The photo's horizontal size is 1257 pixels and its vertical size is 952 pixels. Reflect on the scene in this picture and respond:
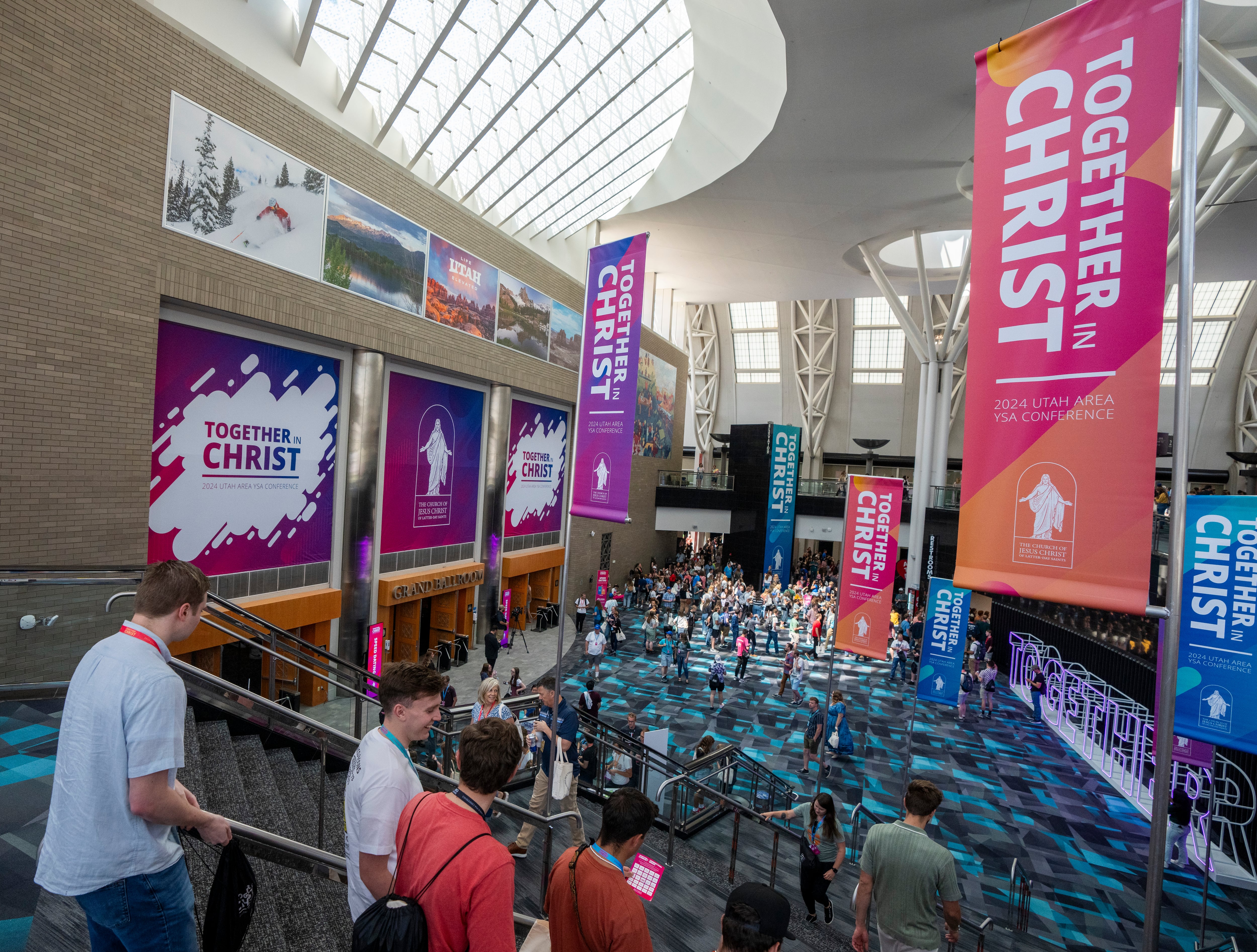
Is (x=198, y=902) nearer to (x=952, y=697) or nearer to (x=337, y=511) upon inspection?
(x=337, y=511)

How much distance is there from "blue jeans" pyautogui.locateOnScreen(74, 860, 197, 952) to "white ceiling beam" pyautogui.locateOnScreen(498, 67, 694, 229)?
53.0 ft

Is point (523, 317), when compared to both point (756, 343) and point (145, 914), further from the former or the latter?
point (756, 343)

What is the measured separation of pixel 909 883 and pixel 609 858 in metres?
1.93

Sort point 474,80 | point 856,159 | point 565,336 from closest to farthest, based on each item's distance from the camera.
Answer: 1. point 474,80
2. point 856,159
3. point 565,336

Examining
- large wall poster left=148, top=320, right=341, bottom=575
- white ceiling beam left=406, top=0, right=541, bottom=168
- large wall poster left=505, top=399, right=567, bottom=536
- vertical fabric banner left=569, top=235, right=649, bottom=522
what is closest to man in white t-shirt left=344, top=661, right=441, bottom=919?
vertical fabric banner left=569, top=235, right=649, bottom=522

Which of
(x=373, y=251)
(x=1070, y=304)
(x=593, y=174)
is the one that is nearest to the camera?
(x=1070, y=304)

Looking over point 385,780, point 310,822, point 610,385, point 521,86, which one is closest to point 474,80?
point 521,86

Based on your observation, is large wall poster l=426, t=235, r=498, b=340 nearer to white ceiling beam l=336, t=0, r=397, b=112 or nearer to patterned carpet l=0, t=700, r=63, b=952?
white ceiling beam l=336, t=0, r=397, b=112

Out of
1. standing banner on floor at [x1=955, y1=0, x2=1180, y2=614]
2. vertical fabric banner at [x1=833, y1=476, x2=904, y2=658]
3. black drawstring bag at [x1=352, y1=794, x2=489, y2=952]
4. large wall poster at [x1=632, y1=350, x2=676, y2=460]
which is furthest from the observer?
large wall poster at [x1=632, y1=350, x2=676, y2=460]

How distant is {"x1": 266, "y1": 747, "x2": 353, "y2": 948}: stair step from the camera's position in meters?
3.43

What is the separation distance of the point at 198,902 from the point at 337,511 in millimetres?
11291

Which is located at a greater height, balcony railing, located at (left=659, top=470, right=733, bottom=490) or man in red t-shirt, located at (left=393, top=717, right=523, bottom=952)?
balcony railing, located at (left=659, top=470, right=733, bottom=490)

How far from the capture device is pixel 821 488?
102 feet

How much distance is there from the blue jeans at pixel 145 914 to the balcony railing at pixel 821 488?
29.9 m
